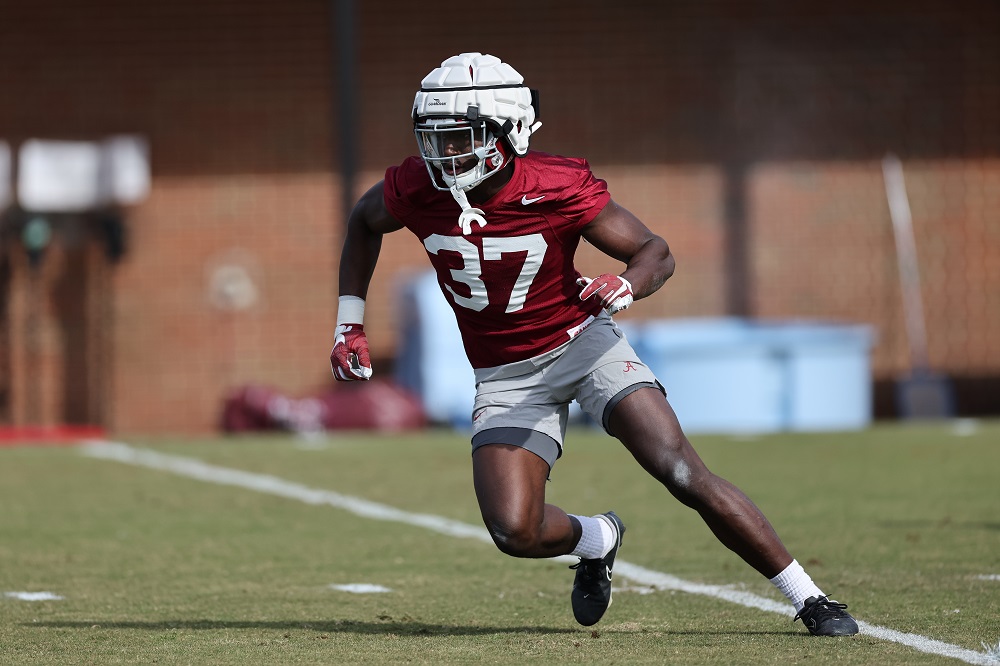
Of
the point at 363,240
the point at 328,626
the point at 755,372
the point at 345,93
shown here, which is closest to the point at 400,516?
the point at 328,626

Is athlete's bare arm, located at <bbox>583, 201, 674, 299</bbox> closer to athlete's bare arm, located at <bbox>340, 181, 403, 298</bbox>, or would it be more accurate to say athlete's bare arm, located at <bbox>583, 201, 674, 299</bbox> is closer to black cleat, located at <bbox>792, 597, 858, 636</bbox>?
athlete's bare arm, located at <bbox>340, 181, 403, 298</bbox>

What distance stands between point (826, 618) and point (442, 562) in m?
2.59

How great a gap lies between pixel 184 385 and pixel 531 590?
10682mm

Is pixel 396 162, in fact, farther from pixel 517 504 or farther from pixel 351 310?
pixel 517 504

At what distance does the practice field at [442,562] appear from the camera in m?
5.46

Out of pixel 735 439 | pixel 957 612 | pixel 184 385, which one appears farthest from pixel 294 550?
pixel 184 385

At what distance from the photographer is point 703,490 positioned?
17.7ft

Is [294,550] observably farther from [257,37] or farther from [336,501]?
[257,37]

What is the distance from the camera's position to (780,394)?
1519 centimetres

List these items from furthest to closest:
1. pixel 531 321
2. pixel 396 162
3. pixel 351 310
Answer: pixel 396 162 → pixel 351 310 → pixel 531 321

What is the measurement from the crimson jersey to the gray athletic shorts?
0.18ft

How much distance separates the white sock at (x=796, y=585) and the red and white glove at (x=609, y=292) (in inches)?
42.2

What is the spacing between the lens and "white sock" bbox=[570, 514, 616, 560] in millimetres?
5930

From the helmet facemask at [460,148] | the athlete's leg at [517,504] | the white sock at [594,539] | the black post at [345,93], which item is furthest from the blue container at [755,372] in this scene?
the helmet facemask at [460,148]
